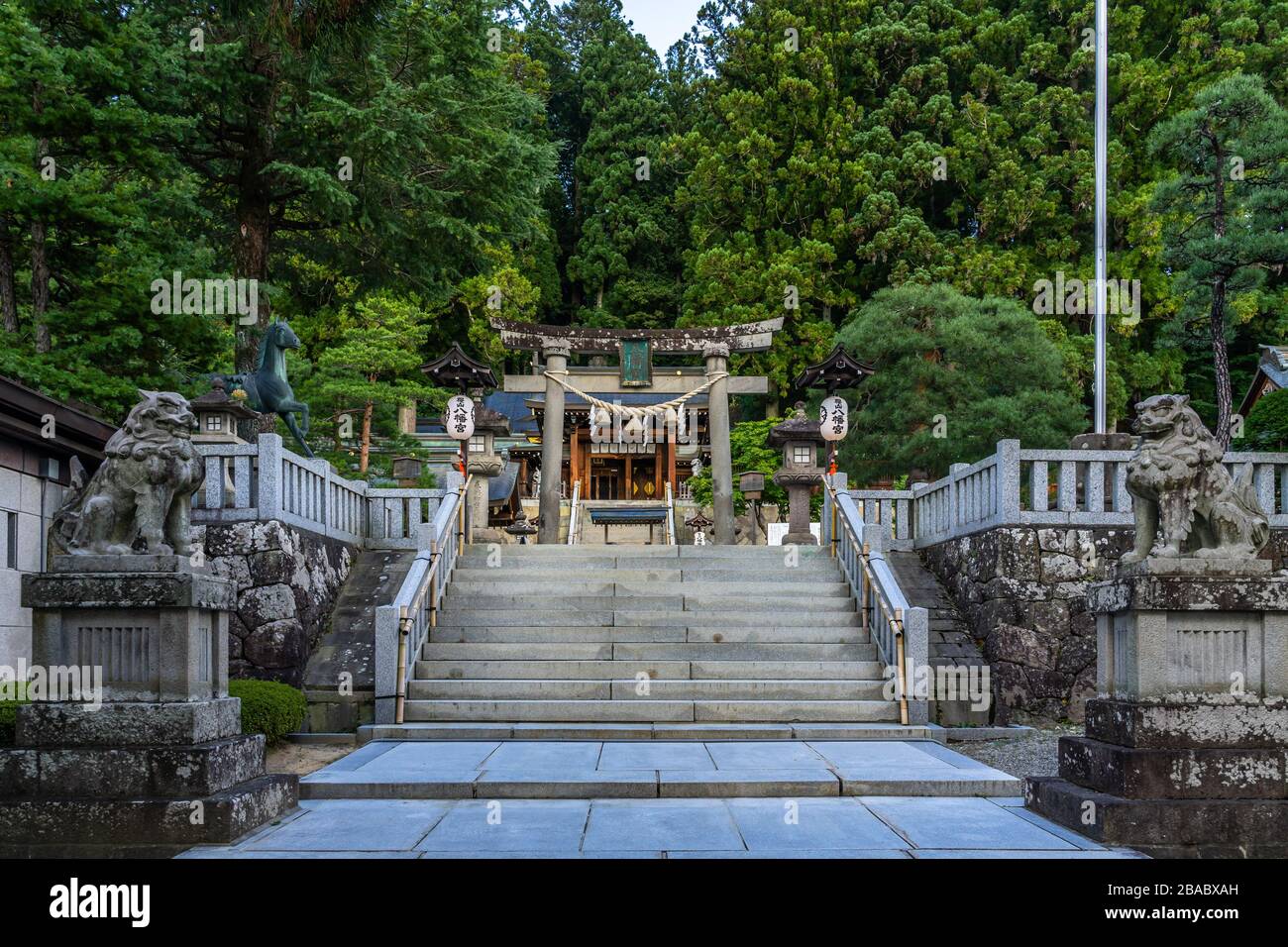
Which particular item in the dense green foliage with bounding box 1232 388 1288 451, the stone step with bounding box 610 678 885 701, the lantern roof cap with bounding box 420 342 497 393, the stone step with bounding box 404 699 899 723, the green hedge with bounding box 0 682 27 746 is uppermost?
the lantern roof cap with bounding box 420 342 497 393

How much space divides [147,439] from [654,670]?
5.88 meters

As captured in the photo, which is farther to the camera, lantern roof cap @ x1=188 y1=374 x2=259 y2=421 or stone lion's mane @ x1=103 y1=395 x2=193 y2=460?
lantern roof cap @ x1=188 y1=374 x2=259 y2=421

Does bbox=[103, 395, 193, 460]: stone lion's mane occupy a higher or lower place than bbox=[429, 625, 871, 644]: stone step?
higher

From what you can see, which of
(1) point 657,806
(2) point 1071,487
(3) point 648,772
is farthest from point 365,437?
(1) point 657,806

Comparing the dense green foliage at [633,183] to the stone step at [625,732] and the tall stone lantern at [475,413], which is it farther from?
the stone step at [625,732]

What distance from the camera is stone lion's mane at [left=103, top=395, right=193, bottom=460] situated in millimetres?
5523

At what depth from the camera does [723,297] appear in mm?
31266

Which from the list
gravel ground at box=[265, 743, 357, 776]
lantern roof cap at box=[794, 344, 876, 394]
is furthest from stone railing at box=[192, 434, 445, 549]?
lantern roof cap at box=[794, 344, 876, 394]

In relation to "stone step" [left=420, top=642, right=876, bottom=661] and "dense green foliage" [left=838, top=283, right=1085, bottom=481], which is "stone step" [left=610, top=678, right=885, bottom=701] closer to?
"stone step" [left=420, top=642, right=876, bottom=661]

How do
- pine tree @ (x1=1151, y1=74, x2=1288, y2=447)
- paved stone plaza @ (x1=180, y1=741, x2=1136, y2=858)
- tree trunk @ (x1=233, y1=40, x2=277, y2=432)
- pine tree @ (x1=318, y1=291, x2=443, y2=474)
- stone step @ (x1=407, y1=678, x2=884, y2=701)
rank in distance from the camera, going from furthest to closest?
pine tree @ (x1=318, y1=291, x2=443, y2=474), tree trunk @ (x1=233, y1=40, x2=277, y2=432), pine tree @ (x1=1151, y1=74, x2=1288, y2=447), stone step @ (x1=407, y1=678, x2=884, y2=701), paved stone plaza @ (x1=180, y1=741, x2=1136, y2=858)

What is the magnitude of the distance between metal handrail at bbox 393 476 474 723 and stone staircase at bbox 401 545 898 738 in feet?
0.60

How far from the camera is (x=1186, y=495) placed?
18.2ft

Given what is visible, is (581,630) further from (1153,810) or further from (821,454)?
(821,454)

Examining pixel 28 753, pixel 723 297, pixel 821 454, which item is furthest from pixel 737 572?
pixel 723 297
